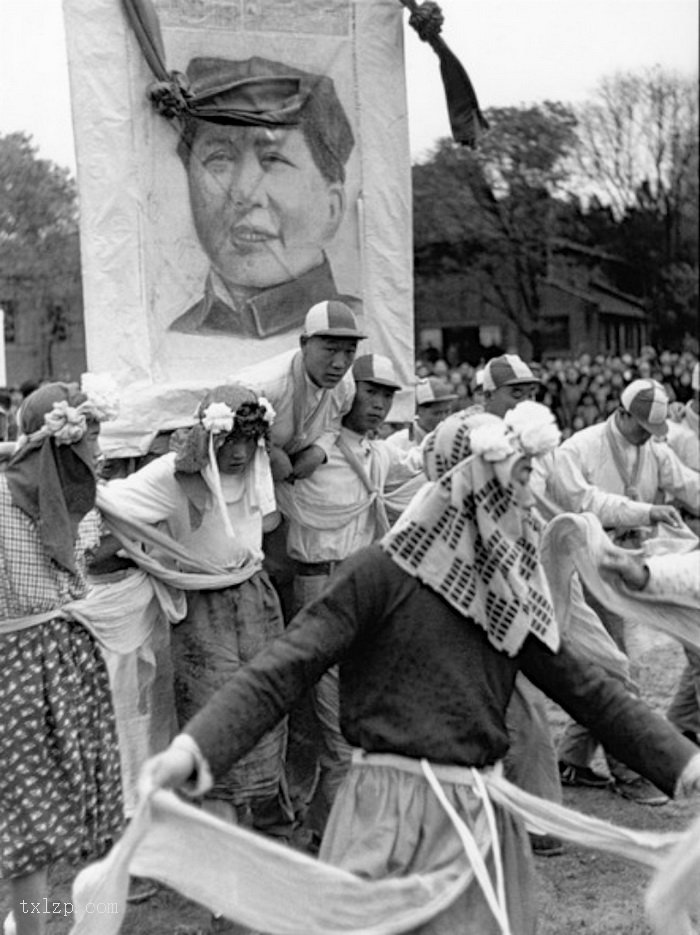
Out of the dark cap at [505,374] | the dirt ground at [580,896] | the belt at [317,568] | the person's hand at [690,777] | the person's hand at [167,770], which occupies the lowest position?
the dirt ground at [580,896]

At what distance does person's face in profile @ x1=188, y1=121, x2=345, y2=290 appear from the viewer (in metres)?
7.52

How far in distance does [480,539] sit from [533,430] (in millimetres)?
283

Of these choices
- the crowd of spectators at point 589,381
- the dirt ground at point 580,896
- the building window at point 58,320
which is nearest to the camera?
the dirt ground at point 580,896

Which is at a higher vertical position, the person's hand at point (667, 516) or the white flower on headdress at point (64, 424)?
the white flower on headdress at point (64, 424)

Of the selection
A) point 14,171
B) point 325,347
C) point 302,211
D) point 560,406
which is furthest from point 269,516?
point 14,171

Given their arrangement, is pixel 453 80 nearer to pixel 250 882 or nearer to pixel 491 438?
pixel 491 438

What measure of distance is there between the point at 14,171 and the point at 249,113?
19.6 meters

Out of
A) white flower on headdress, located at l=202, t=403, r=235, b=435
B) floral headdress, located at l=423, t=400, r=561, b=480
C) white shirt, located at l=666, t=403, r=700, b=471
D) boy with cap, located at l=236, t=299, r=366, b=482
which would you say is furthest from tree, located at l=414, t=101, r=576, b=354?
floral headdress, located at l=423, t=400, r=561, b=480

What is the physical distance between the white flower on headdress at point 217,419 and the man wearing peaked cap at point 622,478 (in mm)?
A: 1969

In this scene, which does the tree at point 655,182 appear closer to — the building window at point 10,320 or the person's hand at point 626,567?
the building window at point 10,320

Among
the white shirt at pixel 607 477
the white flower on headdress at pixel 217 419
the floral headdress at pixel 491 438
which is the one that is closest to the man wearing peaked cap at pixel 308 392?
the white flower on headdress at pixel 217 419

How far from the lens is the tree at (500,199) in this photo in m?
33.1

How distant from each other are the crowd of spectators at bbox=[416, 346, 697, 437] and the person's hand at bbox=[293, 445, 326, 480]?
13197mm

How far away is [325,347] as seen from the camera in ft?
20.1
